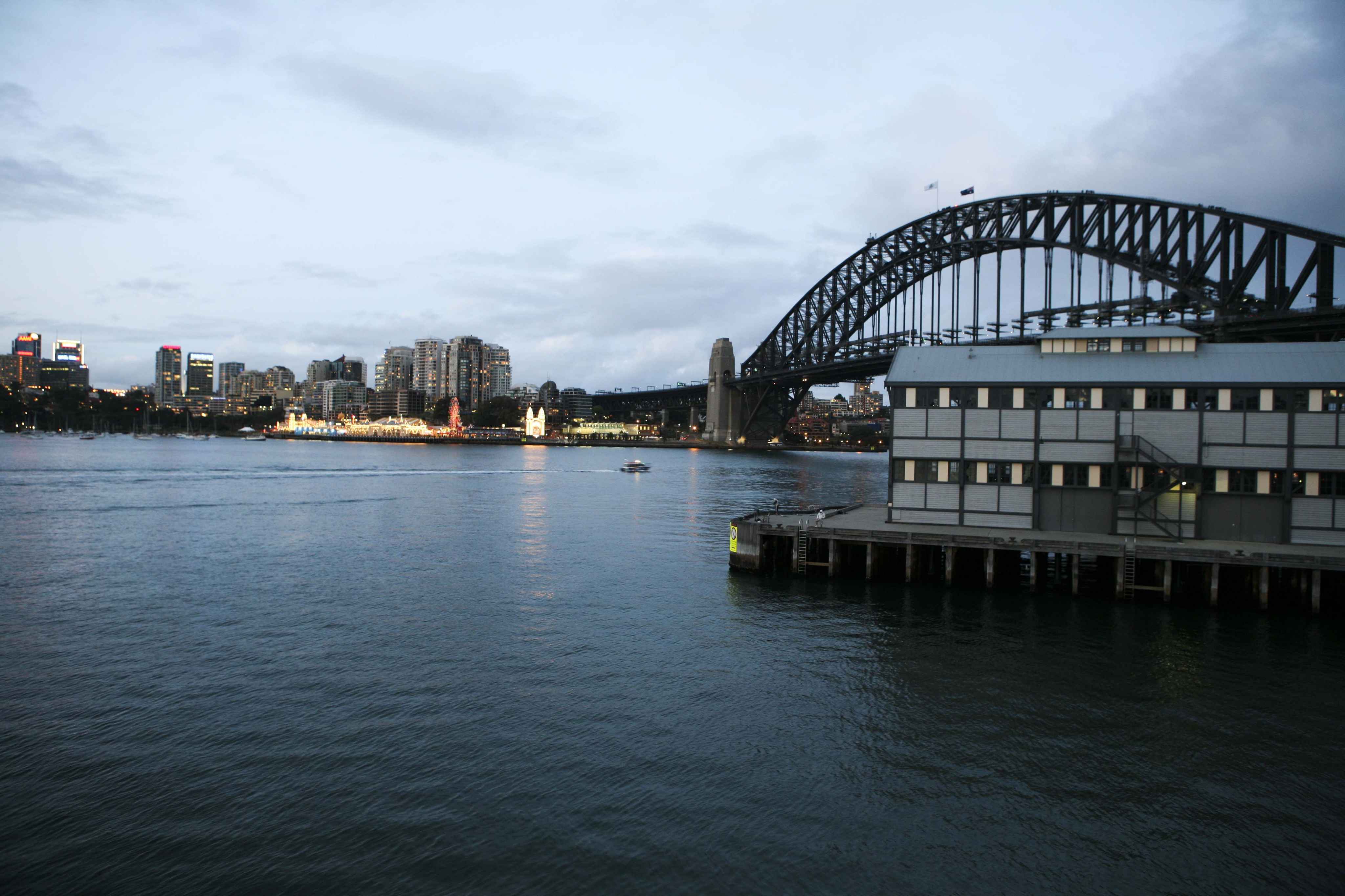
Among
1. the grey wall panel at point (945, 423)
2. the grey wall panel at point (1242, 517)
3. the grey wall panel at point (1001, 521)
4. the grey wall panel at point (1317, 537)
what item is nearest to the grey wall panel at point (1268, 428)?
the grey wall panel at point (1242, 517)

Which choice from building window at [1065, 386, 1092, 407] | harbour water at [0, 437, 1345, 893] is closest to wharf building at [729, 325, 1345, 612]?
building window at [1065, 386, 1092, 407]

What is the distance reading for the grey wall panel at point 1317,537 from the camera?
1411 inches

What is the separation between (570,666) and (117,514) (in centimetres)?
5721

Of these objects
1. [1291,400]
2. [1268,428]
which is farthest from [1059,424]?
[1291,400]

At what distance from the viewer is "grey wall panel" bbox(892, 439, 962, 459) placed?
4125 centimetres

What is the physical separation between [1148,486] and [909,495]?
1058cm

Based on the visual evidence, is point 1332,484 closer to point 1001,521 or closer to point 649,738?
point 1001,521

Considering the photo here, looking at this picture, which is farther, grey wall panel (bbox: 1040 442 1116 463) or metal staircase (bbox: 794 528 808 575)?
metal staircase (bbox: 794 528 808 575)

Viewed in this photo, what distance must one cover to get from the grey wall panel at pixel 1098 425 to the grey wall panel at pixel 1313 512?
7.63m

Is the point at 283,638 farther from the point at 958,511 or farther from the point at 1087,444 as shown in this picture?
the point at 1087,444

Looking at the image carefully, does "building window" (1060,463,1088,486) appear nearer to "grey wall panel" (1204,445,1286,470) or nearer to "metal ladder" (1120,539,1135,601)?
"metal ladder" (1120,539,1135,601)

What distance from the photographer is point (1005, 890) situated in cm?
1510

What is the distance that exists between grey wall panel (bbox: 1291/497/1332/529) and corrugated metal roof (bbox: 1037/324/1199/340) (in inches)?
359

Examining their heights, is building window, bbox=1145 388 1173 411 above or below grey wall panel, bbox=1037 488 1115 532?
above
